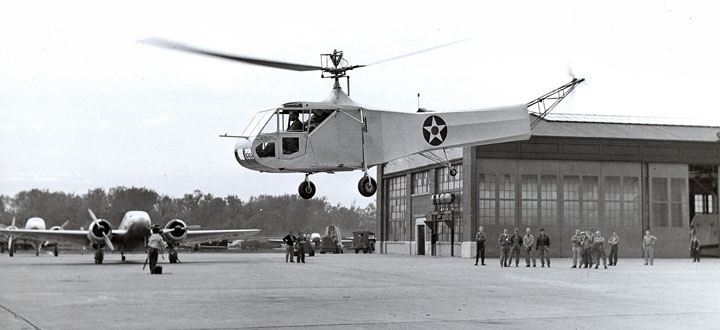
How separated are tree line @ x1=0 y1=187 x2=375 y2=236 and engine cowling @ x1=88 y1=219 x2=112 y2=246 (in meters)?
5.02

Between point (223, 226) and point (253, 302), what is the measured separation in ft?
269

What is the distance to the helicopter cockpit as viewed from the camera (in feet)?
60.2

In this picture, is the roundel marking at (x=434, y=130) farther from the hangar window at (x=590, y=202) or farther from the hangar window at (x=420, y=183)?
the hangar window at (x=420, y=183)

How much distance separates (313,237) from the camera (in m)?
70.4

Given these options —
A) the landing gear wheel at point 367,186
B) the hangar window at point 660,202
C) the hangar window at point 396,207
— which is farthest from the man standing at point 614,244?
the hangar window at point 396,207

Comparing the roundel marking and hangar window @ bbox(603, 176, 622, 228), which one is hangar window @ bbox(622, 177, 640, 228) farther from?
the roundel marking

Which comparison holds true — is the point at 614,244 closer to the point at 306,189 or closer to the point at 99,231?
the point at 306,189

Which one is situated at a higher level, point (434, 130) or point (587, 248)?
point (434, 130)

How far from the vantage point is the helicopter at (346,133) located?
18469 mm

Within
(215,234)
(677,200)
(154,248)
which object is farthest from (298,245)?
(677,200)

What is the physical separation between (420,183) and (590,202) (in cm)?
1206

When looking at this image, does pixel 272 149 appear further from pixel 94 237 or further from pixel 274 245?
pixel 274 245

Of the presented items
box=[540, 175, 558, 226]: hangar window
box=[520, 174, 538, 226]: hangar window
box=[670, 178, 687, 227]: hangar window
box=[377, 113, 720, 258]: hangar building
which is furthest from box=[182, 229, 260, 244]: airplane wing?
box=[670, 178, 687, 227]: hangar window

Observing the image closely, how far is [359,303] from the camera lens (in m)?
Answer: 14.6
